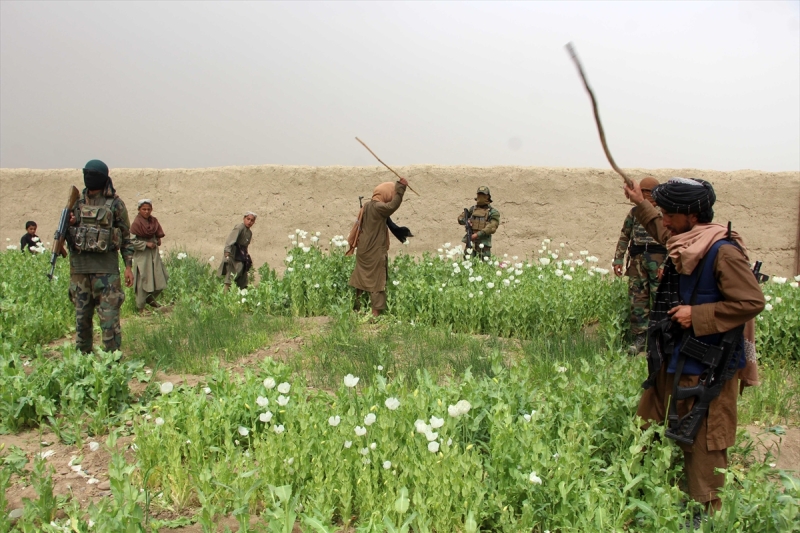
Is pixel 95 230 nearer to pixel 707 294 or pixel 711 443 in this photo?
pixel 707 294

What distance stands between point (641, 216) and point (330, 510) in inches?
100

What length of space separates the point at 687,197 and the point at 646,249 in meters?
3.28

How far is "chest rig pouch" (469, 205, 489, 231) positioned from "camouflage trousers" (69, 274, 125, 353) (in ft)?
19.6

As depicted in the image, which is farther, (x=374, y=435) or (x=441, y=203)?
(x=441, y=203)

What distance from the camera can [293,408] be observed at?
13.8 ft

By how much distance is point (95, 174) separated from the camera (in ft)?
19.9

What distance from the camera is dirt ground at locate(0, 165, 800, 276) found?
37.8 feet

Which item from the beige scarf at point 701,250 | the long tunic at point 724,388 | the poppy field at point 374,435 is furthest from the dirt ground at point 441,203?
the long tunic at point 724,388

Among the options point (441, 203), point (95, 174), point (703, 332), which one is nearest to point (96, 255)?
point (95, 174)

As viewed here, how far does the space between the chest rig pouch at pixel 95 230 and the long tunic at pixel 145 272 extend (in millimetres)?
3072

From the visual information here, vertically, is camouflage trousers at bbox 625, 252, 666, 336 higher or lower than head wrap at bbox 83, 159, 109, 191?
lower

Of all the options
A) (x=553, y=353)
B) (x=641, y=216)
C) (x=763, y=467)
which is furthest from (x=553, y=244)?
(x=763, y=467)

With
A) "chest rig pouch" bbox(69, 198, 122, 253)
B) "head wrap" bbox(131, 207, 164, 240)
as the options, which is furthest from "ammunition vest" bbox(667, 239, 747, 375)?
"head wrap" bbox(131, 207, 164, 240)

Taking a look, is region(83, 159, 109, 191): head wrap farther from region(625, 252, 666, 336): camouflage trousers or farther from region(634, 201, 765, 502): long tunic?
region(625, 252, 666, 336): camouflage trousers
